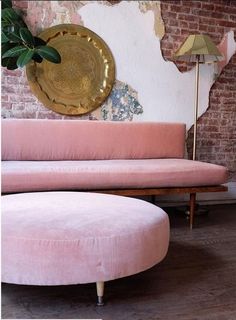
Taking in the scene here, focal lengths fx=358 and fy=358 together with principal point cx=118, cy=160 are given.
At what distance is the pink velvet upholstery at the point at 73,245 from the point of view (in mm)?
1390

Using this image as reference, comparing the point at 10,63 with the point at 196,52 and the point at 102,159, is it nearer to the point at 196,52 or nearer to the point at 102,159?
the point at 102,159

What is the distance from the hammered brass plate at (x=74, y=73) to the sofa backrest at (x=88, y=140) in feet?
0.89

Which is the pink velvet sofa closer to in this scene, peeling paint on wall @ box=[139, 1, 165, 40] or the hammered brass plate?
the hammered brass plate

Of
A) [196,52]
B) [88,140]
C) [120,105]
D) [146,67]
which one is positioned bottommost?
[88,140]

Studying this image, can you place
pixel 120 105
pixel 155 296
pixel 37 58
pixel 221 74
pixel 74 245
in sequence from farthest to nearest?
pixel 221 74
pixel 120 105
pixel 37 58
pixel 155 296
pixel 74 245

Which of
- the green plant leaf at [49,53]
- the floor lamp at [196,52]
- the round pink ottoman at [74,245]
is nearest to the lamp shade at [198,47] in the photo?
the floor lamp at [196,52]

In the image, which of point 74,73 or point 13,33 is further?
point 74,73

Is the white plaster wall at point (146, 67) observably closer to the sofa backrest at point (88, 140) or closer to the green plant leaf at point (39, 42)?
the sofa backrest at point (88, 140)

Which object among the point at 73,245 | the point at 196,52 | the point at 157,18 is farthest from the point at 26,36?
the point at 73,245

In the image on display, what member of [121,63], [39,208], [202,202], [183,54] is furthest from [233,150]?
[39,208]

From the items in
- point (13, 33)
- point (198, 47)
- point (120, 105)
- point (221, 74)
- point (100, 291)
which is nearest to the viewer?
point (100, 291)

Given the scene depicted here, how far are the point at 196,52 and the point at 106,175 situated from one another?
150 cm

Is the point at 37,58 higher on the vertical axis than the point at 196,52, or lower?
lower

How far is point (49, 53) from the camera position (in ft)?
9.57
